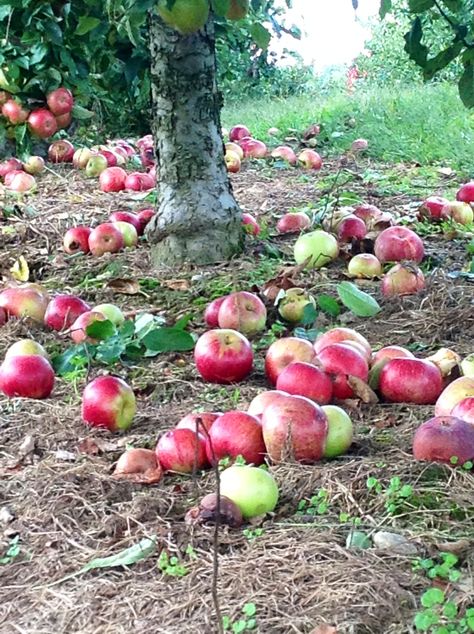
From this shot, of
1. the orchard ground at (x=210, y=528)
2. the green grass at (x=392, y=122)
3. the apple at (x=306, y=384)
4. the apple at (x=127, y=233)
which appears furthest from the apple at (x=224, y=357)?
the green grass at (x=392, y=122)

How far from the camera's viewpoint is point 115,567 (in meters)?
1.89

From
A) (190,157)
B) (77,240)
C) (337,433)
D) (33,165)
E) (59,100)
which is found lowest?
(33,165)

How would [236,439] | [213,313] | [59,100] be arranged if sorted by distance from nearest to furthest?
1. [236,439]
2. [213,313]
3. [59,100]

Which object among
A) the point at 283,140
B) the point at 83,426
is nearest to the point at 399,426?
the point at 83,426

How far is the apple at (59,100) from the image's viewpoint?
6.96m

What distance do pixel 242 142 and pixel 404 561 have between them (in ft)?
Answer: 20.6

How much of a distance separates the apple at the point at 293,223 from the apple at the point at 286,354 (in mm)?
2030

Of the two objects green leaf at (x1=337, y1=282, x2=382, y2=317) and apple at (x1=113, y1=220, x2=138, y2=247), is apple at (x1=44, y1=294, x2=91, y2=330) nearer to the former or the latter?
green leaf at (x1=337, y1=282, x2=382, y2=317)

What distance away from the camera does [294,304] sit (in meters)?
3.48

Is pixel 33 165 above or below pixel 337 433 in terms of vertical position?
below

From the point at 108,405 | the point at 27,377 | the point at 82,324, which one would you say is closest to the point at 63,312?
the point at 82,324

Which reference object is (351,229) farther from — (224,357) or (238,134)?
(238,134)

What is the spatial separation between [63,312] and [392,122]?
5.94 m

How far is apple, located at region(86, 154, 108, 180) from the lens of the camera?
6.69 meters
